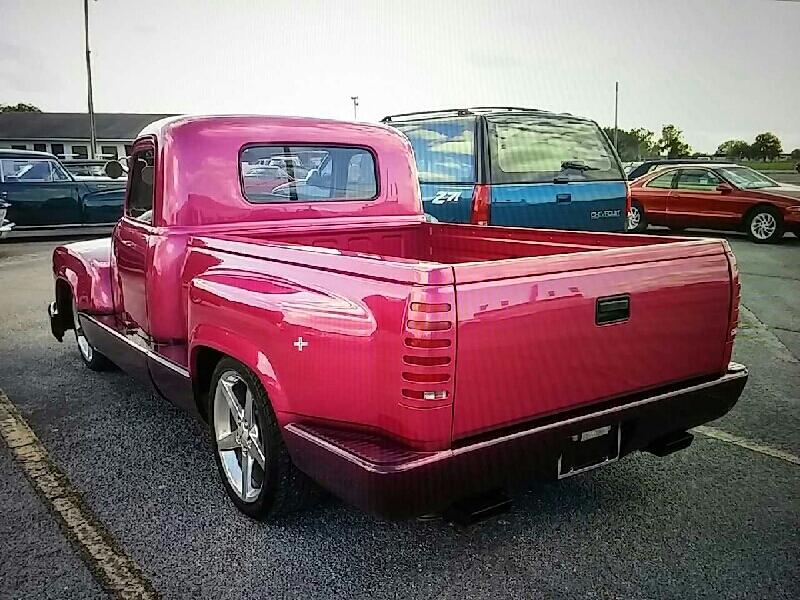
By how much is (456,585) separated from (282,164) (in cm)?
247

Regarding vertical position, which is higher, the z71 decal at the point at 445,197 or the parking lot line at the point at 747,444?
the z71 decal at the point at 445,197

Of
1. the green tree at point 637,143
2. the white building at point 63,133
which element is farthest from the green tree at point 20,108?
the green tree at point 637,143

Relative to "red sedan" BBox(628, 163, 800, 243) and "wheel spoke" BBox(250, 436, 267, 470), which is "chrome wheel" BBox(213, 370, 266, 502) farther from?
"red sedan" BBox(628, 163, 800, 243)

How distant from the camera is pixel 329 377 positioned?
2686 millimetres

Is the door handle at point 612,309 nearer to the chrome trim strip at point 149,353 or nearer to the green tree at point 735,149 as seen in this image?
the chrome trim strip at point 149,353

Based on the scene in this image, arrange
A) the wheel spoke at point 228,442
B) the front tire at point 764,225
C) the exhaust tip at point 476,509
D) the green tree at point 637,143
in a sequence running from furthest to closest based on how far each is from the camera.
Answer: the green tree at point 637,143 → the front tire at point 764,225 → the wheel spoke at point 228,442 → the exhaust tip at point 476,509

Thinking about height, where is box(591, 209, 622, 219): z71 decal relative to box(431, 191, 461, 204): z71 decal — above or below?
below

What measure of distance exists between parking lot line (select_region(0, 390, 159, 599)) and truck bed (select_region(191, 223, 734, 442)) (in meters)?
1.28

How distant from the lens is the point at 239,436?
3.37 meters

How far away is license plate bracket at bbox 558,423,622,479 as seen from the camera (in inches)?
111

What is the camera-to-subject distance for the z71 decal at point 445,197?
761cm

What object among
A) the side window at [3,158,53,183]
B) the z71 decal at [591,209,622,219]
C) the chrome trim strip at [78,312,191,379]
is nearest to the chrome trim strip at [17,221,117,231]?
the side window at [3,158,53,183]

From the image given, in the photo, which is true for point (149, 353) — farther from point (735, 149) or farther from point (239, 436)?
point (735, 149)

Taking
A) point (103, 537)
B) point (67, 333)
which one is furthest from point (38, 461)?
point (67, 333)
